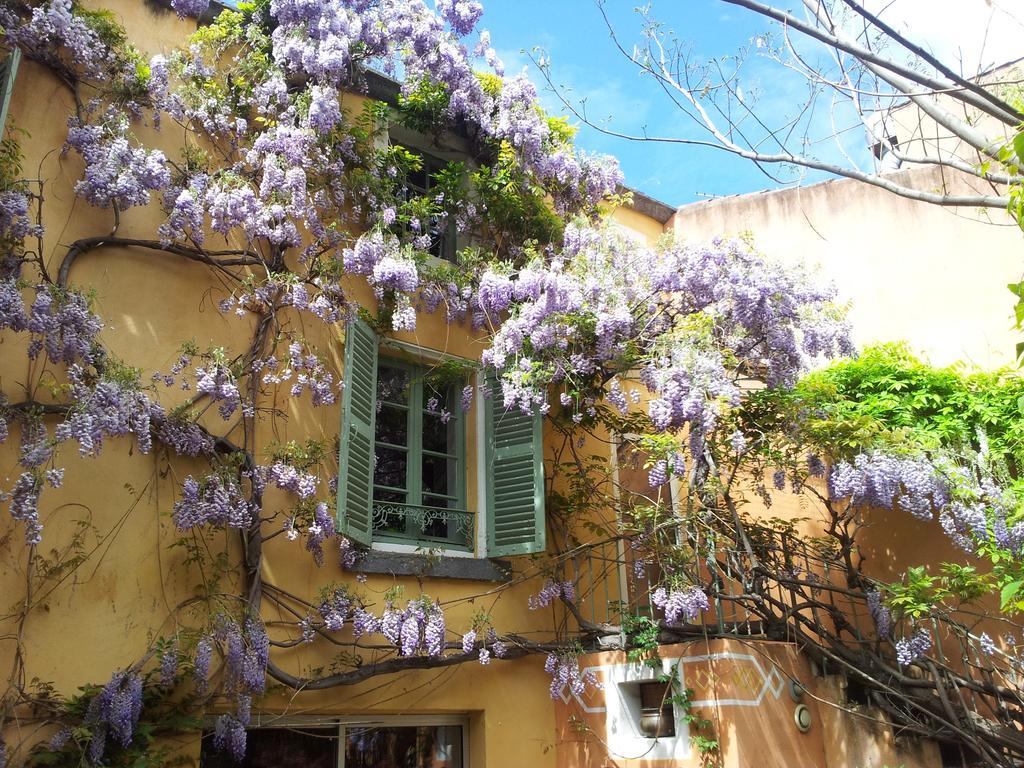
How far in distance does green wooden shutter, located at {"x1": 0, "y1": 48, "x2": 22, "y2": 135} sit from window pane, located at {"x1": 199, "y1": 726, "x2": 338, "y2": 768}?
3668 millimetres

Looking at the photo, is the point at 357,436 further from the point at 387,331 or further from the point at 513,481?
the point at 513,481

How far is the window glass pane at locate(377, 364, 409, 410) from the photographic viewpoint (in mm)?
6836

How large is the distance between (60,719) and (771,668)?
14.1 feet

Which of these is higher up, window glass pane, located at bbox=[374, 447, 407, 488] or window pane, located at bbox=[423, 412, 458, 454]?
window pane, located at bbox=[423, 412, 458, 454]

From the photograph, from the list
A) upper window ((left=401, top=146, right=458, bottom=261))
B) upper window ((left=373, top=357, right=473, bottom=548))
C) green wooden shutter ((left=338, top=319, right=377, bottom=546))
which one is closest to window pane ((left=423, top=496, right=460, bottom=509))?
upper window ((left=373, top=357, right=473, bottom=548))

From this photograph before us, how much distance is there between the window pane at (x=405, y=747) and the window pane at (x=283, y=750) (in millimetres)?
140

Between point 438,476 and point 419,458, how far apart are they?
26 centimetres

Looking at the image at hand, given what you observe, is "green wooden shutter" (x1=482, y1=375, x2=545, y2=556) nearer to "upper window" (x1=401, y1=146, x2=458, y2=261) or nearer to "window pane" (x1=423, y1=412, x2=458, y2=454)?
"window pane" (x1=423, y1=412, x2=458, y2=454)

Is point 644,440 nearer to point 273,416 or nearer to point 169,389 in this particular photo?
point 273,416

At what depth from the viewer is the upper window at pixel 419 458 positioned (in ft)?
21.1

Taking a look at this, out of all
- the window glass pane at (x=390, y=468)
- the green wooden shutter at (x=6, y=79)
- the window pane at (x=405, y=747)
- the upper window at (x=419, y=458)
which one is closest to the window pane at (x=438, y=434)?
the upper window at (x=419, y=458)

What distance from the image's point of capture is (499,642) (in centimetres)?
613

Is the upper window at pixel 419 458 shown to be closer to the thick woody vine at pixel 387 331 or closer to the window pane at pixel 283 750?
the thick woody vine at pixel 387 331

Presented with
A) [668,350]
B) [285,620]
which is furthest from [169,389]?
[668,350]
